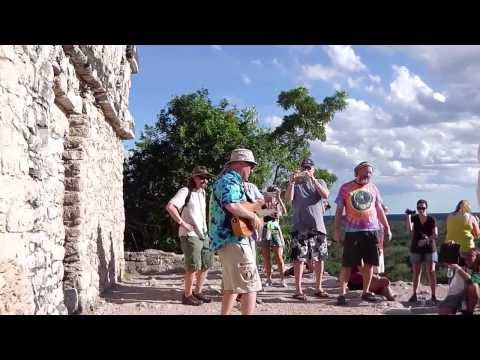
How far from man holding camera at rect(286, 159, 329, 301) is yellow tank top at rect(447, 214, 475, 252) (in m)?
1.55

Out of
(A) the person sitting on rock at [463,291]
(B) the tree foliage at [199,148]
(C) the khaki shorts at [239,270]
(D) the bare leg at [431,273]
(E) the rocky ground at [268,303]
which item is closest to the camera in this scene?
(C) the khaki shorts at [239,270]

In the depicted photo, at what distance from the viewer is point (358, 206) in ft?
20.5

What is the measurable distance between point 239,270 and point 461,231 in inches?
140

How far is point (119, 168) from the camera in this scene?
912 cm

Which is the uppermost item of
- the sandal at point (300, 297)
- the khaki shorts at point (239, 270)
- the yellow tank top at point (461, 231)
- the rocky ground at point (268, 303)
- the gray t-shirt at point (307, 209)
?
the gray t-shirt at point (307, 209)

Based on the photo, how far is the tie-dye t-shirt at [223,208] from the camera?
4.30 metres

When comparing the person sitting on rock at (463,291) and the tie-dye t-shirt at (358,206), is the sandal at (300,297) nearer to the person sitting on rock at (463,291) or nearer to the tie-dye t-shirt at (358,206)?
the tie-dye t-shirt at (358,206)

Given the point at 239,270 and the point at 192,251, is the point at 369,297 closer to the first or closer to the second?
the point at 192,251

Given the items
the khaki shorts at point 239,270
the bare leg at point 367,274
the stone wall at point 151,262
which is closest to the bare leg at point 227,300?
the khaki shorts at point 239,270

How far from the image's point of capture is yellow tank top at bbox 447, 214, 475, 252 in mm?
6508

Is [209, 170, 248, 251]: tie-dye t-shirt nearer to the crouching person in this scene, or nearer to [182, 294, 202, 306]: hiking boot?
the crouching person

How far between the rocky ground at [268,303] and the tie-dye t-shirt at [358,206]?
939mm
